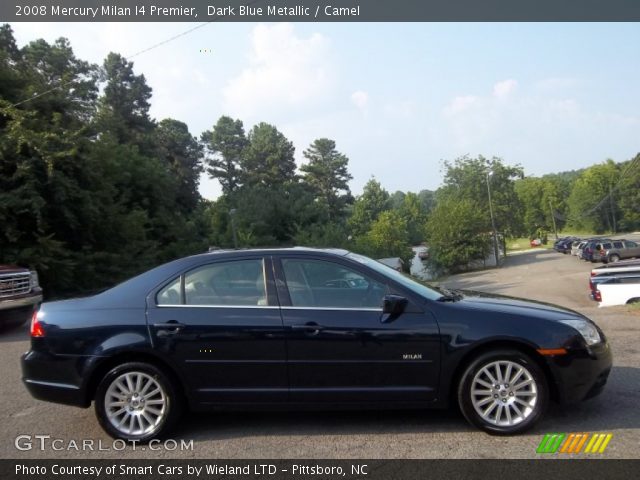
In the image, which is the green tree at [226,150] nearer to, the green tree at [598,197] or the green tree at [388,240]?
the green tree at [388,240]

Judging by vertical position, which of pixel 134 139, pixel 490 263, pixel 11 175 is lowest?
pixel 490 263

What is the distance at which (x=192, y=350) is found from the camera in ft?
13.8

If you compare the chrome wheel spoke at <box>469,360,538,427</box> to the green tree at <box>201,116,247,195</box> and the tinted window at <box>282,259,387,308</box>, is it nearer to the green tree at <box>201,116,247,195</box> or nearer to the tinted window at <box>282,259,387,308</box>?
the tinted window at <box>282,259,387,308</box>

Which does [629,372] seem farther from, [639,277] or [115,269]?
[115,269]

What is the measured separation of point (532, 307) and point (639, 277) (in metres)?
17.0

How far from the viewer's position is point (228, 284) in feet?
14.6

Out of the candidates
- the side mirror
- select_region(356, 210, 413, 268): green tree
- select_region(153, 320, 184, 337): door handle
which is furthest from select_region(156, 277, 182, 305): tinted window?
select_region(356, 210, 413, 268): green tree

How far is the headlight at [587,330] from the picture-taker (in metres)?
4.20

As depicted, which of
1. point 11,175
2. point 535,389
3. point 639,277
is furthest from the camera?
point 639,277

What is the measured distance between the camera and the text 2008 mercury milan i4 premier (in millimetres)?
4090
